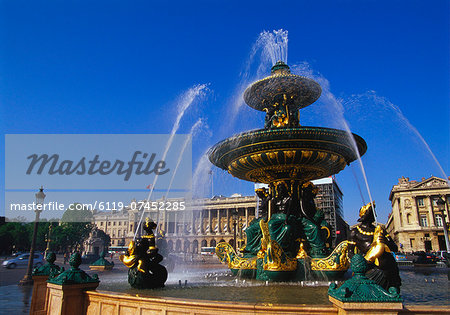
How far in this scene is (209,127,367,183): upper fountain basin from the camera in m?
8.15

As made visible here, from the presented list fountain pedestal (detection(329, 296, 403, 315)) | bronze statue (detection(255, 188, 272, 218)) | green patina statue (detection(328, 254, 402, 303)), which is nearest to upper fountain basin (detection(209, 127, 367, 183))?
bronze statue (detection(255, 188, 272, 218))

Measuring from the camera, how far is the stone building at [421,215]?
208 feet

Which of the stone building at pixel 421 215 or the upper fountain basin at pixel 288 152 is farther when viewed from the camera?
the stone building at pixel 421 215

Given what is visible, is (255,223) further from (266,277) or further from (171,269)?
(171,269)

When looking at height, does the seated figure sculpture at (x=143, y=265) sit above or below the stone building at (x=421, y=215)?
below

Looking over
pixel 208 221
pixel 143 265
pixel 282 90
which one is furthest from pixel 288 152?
pixel 208 221

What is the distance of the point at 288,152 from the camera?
8.48 metres

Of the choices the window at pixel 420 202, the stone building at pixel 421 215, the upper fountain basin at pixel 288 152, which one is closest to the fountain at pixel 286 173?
the upper fountain basin at pixel 288 152

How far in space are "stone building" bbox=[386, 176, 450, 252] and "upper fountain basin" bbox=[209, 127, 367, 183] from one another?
215 ft

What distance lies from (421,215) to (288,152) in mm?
70751

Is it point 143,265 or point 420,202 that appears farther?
point 420,202

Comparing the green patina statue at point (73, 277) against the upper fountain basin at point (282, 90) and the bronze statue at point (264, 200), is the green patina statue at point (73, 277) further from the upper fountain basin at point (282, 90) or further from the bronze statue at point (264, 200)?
the upper fountain basin at point (282, 90)

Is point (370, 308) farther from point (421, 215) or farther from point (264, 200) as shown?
point (421, 215)

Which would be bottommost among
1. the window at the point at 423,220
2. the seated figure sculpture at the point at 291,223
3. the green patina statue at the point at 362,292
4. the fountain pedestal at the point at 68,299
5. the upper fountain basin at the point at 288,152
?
the fountain pedestal at the point at 68,299
